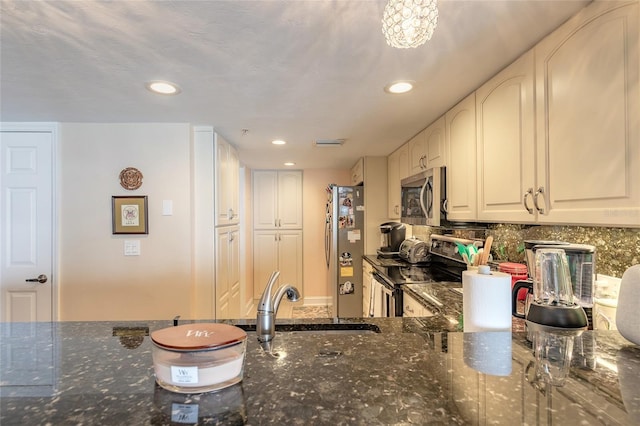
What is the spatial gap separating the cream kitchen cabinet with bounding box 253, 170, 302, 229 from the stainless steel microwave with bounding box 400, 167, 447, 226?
2412mm

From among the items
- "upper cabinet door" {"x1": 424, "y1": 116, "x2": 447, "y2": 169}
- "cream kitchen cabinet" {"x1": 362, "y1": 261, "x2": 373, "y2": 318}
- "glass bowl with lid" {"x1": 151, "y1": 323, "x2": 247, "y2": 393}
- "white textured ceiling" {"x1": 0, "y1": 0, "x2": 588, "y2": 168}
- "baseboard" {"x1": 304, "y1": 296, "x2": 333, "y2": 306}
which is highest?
"white textured ceiling" {"x1": 0, "y1": 0, "x2": 588, "y2": 168}

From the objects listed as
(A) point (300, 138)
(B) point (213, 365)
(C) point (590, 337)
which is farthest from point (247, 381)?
(A) point (300, 138)

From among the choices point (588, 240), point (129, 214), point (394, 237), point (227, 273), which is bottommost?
point (227, 273)

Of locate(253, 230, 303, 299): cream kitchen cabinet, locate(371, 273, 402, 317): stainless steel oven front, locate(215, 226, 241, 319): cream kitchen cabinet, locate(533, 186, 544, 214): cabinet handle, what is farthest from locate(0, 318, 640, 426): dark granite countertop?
locate(253, 230, 303, 299): cream kitchen cabinet

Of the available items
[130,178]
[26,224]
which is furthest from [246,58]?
[26,224]

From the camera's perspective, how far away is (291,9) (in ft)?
3.80

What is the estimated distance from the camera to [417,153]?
290cm

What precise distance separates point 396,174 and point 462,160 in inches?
57.6

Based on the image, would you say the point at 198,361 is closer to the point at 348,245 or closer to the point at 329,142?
the point at 329,142

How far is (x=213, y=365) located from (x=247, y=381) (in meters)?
0.09

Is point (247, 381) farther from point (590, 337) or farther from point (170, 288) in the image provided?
point (170, 288)

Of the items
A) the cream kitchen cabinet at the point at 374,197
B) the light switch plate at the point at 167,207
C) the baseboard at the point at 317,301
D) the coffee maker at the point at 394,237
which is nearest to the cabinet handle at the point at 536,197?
the coffee maker at the point at 394,237

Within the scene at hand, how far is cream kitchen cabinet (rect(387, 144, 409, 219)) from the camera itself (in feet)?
10.7

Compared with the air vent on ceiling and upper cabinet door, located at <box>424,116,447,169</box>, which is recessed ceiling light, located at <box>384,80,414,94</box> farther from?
the air vent on ceiling
